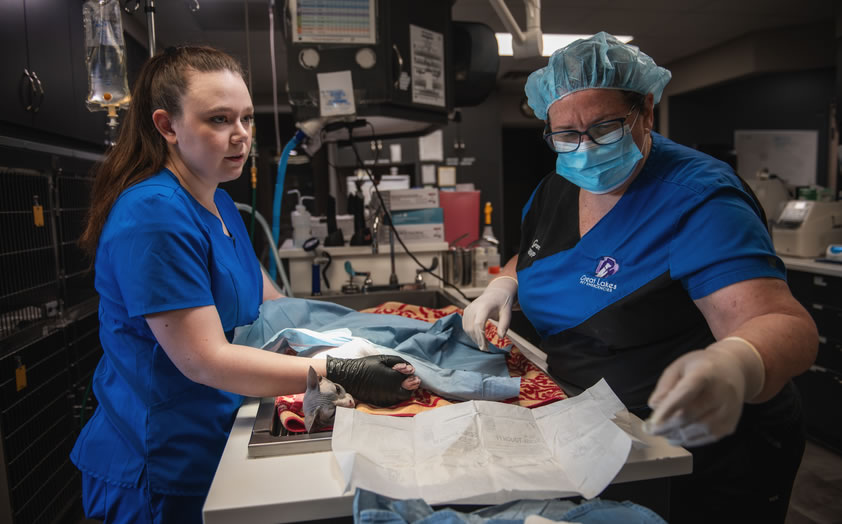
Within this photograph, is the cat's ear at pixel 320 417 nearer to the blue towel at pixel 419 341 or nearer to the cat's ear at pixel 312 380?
the cat's ear at pixel 312 380

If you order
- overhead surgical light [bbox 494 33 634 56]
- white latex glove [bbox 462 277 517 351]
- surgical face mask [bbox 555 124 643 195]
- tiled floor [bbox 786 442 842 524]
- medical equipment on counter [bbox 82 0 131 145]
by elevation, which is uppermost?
overhead surgical light [bbox 494 33 634 56]

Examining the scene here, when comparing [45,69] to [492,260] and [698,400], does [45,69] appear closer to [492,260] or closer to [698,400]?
[492,260]

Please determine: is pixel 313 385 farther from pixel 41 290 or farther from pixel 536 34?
pixel 41 290

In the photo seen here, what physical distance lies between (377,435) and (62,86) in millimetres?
2560

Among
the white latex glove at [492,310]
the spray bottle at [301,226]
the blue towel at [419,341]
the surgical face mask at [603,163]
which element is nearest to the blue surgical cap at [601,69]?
the surgical face mask at [603,163]

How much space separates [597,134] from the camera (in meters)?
1.14

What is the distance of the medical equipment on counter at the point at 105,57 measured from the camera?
1.56m

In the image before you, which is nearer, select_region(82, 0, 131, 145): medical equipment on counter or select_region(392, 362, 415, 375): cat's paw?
select_region(392, 362, 415, 375): cat's paw

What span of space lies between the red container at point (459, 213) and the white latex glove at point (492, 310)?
1614 mm

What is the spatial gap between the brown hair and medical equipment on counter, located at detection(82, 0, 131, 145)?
0.52 meters

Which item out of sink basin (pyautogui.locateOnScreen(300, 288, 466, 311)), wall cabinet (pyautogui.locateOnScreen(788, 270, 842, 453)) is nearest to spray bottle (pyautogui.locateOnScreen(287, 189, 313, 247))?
sink basin (pyautogui.locateOnScreen(300, 288, 466, 311))

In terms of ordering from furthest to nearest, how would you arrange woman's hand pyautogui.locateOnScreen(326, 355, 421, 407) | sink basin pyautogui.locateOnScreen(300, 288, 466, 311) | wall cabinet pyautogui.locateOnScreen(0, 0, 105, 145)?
sink basin pyautogui.locateOnScreen(300, 288, 466, 311) → wall cabinet pyautogui.locateOnScreen(0, 0, 105, 145) → woman's hand pyautogui.locateOnScreen(326, 355, 421, 407)

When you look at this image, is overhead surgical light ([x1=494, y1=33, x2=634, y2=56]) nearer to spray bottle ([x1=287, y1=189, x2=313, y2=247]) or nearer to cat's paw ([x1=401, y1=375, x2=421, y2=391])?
spray bottle ([x1=287, y1=189, x2=313, y2=247])

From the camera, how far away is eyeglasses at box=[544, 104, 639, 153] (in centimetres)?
112
